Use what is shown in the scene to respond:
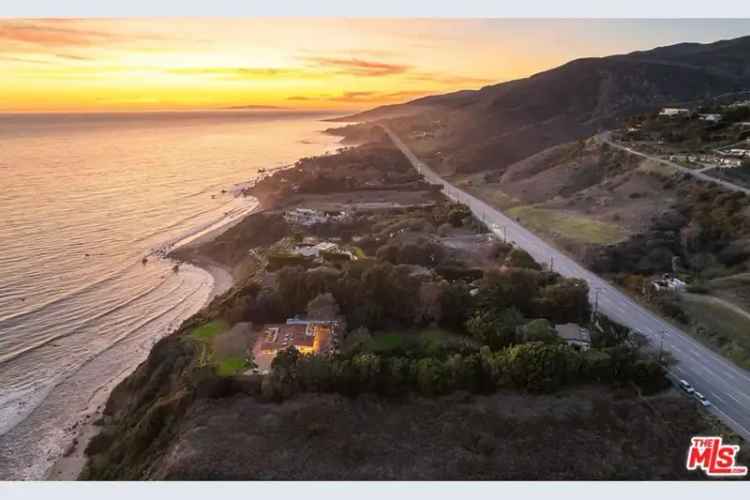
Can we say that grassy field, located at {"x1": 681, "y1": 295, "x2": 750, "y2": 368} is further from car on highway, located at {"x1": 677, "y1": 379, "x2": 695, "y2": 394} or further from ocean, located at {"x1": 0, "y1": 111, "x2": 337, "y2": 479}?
ocean, located at {"x1": 0, "y1": 111, "x2": 337, "y2": 479}

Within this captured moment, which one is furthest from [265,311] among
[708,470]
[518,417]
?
[708,470]

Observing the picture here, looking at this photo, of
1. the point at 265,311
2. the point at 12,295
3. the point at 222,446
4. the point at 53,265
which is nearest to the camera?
the point at 222,446

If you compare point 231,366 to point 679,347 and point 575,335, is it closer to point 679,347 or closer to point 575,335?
point 575,335

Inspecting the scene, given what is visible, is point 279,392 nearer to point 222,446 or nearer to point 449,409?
point 222,446

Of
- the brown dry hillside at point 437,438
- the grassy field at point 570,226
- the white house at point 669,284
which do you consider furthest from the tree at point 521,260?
the brown dry hillside at point 437,438

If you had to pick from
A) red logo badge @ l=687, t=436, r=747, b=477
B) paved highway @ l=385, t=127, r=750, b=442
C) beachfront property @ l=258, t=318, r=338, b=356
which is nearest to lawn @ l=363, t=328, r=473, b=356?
beachfront property @ l=258, t=318, r=338, b=356
